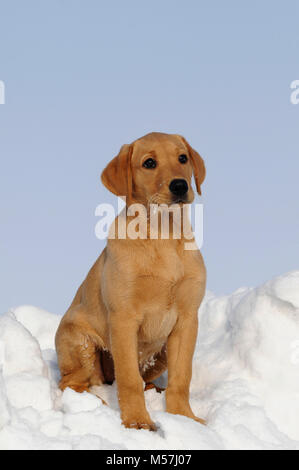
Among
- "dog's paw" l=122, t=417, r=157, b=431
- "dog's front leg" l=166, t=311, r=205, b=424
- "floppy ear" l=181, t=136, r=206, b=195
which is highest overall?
"floppy ear" l=181, t=136, r=206, b=195

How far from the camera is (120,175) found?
18.2 feet

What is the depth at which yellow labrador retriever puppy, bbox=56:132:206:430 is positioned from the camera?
5.27m

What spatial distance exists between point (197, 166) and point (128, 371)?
1898mm

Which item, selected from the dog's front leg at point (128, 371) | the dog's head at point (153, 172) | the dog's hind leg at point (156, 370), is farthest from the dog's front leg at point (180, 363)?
the dog's head at point (153, 172)

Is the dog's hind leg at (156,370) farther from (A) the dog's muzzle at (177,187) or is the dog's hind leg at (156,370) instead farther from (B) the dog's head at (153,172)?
(A) the dog's muzzle at (177,187)

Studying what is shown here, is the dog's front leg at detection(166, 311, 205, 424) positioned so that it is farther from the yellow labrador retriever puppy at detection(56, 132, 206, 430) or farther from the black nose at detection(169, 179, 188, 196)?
the black nose at detection(169, 179, 188, 196)

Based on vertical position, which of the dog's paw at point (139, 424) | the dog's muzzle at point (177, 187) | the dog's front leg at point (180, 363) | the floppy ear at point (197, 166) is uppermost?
the floppy ear at point (197, 166)

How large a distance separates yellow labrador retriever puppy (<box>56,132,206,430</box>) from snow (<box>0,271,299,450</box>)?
1.02 ft

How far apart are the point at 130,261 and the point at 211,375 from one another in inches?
76.3

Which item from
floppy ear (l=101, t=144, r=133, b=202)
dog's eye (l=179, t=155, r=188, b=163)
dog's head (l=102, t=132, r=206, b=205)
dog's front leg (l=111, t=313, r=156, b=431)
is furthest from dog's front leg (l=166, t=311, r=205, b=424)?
dog's eye (l=179, t=155, r=188, b=163)

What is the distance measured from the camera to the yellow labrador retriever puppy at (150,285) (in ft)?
17.3

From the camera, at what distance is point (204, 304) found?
8531mm

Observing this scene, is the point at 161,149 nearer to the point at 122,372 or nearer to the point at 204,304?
the point at 122,372
